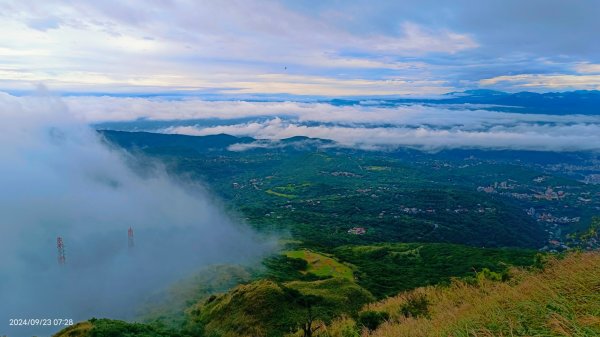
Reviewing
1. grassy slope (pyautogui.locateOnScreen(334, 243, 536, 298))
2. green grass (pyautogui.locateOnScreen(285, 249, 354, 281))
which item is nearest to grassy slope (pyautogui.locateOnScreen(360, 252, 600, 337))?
grassy slope (pyautogui.locateOnScreen(334, 243, 536, 298))

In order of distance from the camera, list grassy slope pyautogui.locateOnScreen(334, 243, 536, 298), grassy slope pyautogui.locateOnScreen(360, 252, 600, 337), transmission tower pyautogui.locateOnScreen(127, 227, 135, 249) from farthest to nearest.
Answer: transmission tower pyautogui.locateOnScreen(127, 227, 135, 249)
grassy slope pyautogui.locateOnScreen(334, 243, 536, 298)
grassy slope pyautogui.locateOnScreen(360, 252, 600, 337)

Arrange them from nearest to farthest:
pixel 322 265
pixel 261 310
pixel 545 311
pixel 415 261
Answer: pixel 545 311
pixel 261 310
pixel 322 265
pixel 415 261

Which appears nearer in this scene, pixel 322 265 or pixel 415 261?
pixel 322 265

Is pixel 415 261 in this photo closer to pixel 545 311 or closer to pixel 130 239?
pixel 130 239

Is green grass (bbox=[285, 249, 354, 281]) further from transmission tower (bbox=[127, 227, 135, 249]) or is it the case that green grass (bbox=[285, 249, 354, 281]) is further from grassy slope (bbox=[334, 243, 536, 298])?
transmission tower (bbox=[127, 227, 135, 249])

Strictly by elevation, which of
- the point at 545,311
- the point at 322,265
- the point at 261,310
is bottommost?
the point at 322,265

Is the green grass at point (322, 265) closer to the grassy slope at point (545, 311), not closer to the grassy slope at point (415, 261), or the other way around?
the grassy slope at point (415, 261)

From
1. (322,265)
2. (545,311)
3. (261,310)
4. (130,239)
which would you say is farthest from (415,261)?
(545,311)

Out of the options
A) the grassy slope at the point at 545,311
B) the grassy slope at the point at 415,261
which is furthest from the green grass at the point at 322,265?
the grassy slope at the point at 545,311

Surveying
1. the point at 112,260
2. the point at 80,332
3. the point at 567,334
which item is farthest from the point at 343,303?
the point at 112,260

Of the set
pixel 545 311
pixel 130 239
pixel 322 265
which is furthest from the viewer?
pixel 130 239

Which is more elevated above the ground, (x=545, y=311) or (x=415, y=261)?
(x=545, y=311)
